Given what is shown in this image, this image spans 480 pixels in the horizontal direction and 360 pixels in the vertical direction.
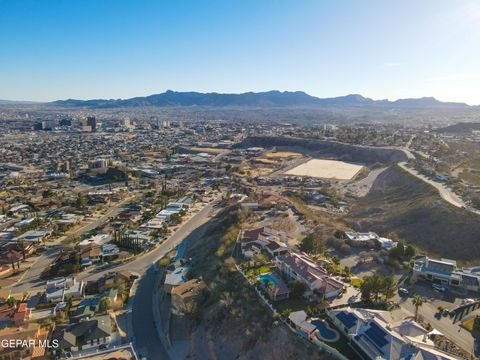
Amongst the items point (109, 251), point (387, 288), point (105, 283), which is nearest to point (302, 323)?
point (387, 288)

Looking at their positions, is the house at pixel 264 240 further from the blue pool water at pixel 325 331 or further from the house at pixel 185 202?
the house at pixel 185 202

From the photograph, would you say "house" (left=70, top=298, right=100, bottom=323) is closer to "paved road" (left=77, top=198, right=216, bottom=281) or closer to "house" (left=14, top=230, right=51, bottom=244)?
"paved road" (left=77, top=198, right=216, bottom=281)

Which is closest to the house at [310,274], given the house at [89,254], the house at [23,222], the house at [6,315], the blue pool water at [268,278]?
the blue pool water at [268,278]

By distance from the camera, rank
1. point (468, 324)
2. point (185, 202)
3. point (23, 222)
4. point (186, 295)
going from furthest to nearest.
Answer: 1. point (185, 202)
2. point (23, 222)
3. point (186, 295)
4. point (468, 324)

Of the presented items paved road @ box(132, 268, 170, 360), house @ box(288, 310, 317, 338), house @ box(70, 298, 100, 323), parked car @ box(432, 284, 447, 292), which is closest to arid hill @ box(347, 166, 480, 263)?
parked car @ box(432, 284, 447, 292)

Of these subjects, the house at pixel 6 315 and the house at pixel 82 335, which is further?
the house at pixel 6 315

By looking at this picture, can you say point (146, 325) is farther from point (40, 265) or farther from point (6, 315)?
point (40, 265)

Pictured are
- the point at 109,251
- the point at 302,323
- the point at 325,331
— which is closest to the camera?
the point at 325,331
